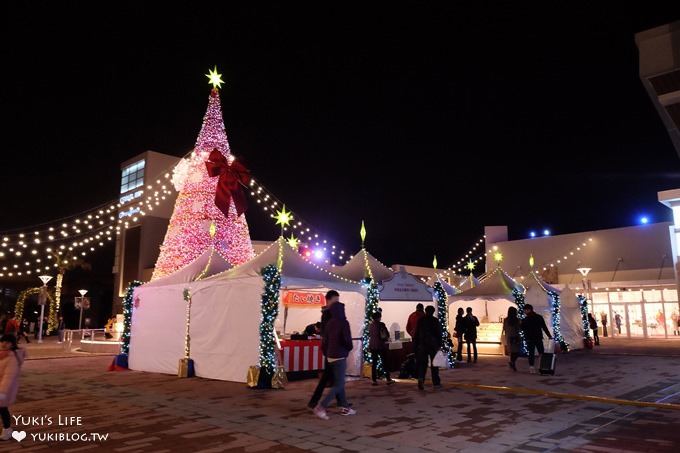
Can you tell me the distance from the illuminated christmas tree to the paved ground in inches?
193

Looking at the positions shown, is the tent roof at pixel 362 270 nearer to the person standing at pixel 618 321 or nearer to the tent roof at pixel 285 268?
the tent roof at pixel 285 268

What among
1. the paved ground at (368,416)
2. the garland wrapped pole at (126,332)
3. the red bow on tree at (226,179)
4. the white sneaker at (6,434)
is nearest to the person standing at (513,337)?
the paved ground at (368,416)

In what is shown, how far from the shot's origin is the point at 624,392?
798cm

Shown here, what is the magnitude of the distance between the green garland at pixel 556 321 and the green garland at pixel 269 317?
11.7m

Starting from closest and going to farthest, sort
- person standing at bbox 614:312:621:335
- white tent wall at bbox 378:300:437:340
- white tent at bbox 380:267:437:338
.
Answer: white tent at bbox 380:267:437:338, white tent wall at bbox 378:300:437:340, person standing at bbox 614:312:621:335

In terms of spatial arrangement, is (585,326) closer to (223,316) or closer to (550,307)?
(550,307)

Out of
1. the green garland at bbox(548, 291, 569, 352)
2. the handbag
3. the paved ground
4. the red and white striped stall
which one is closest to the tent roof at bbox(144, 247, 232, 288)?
the paved ground

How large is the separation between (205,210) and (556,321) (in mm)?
12413

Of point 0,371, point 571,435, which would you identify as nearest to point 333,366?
point 571,435

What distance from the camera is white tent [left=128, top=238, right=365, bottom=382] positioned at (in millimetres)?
9453

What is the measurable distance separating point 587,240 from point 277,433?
28.1 m

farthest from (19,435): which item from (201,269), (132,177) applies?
(132,177)

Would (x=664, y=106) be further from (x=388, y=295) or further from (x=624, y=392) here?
(x=388, y=295)

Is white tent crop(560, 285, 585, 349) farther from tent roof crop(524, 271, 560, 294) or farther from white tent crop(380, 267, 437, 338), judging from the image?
white tent crop(380, 267, 437, 338)
